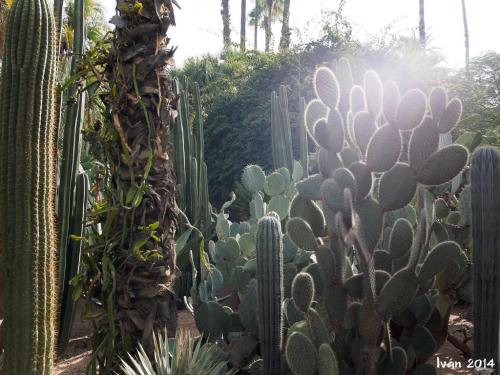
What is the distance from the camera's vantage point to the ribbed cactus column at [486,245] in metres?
2.68

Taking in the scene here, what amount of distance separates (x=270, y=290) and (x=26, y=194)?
112 cm

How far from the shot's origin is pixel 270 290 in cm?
255

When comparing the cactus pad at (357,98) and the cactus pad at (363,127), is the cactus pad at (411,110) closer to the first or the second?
the cactus pad at (363,127)

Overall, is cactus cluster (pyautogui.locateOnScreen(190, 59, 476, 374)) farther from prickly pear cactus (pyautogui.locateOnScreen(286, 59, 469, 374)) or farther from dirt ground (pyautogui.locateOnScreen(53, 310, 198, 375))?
dirt ground (pyautogui.locateOnScreen(53, 310, 198, 375))

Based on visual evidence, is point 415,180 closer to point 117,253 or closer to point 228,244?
point 117,253

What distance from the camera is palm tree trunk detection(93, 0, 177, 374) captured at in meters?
2.74

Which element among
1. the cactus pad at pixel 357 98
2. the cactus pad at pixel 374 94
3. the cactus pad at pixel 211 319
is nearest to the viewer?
the cactus pad at pixel 374 94

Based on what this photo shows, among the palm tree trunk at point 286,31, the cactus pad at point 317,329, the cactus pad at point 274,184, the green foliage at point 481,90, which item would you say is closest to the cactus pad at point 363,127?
the cactus pad at point 317,329

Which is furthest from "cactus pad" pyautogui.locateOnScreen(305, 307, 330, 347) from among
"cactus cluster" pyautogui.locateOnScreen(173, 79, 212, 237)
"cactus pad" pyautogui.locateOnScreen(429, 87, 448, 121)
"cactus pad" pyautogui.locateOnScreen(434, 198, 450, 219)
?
"cactus cluster" pyautogui.locateOnScreen(173, 79, 212, 237)

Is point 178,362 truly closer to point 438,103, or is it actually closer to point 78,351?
point 438,103

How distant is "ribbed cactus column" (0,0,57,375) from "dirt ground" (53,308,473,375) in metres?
0.71

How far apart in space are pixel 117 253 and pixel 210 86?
41.7 feet

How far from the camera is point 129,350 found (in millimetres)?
2754

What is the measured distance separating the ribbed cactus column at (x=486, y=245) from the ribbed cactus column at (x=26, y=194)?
194 centimetres
